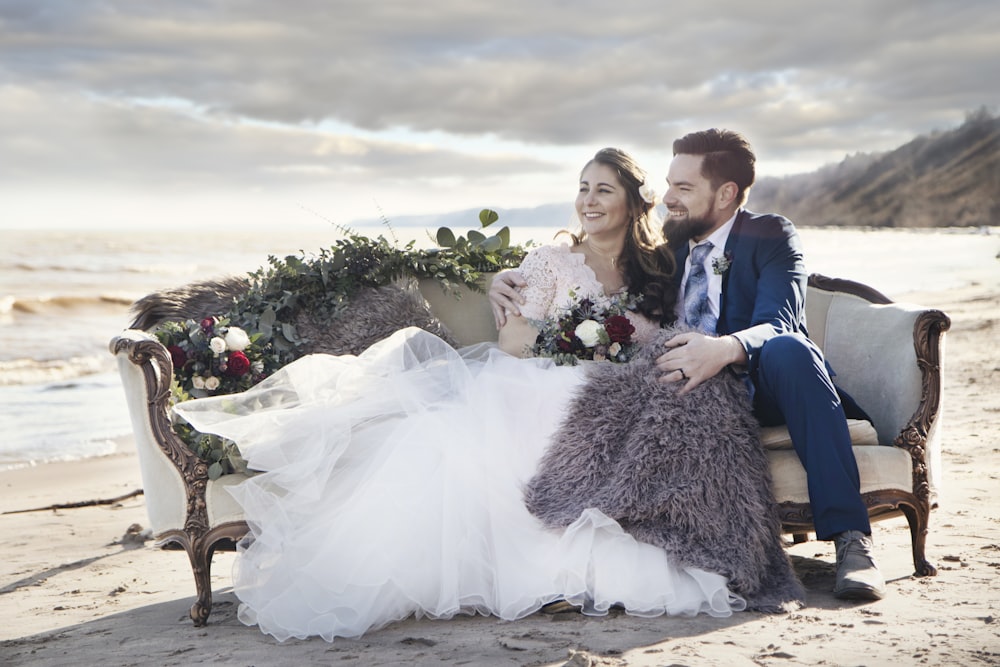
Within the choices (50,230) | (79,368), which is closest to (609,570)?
(79,368)

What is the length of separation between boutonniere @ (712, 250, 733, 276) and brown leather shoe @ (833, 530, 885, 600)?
1.19 metres

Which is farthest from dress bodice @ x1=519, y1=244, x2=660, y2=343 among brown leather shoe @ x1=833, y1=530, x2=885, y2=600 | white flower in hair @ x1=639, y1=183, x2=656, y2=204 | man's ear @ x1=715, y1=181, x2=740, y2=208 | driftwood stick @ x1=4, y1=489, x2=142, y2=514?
Answer: driftwood stick @ x1=4, y1=489, x2=142, y2=514

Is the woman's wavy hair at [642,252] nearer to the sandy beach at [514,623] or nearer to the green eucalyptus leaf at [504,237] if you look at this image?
the green eucalyptus leaf at [504,237]

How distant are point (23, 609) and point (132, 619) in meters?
0.60

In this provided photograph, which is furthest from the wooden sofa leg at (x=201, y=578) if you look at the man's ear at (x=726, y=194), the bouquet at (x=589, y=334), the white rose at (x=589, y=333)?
the man's ear at (x=726, y=194)

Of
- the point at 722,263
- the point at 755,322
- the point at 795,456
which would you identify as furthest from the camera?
the point at 722,263

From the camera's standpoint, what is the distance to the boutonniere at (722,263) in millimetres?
3797

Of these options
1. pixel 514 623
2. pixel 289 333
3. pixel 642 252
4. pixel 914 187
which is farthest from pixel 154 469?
pixel 914 187

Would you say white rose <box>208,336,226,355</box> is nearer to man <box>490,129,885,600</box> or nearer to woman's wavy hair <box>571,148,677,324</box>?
man <box>490,129,885,600</box>

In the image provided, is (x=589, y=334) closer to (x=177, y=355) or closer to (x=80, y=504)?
(x=177, y=355)

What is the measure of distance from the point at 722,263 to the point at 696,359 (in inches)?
30.1

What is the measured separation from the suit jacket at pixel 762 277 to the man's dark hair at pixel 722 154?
0.54ft

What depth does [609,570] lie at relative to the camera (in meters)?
2.95

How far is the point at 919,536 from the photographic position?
11.2 feet
